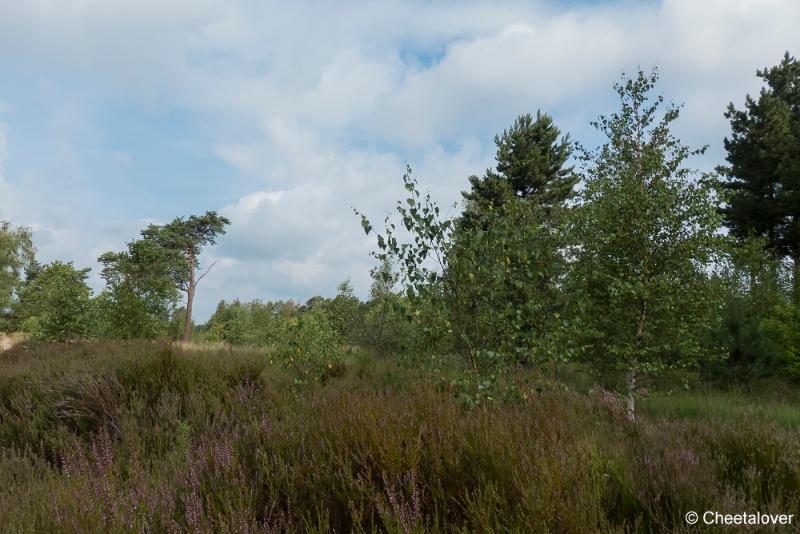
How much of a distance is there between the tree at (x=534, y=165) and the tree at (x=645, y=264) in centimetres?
1348

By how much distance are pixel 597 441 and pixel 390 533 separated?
2074mm

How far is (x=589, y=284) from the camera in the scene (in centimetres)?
1062

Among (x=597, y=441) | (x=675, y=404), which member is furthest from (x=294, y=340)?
(x=675, y=404)

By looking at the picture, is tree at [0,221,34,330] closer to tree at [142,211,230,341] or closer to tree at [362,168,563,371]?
tree at [142,211,230,341]

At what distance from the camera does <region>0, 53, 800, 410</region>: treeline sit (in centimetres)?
525

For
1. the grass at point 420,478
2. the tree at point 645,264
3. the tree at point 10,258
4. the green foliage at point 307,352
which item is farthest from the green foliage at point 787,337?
the tree at point 10,258

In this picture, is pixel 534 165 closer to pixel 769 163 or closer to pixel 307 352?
pixel 769 163

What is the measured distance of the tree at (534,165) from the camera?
24.2m

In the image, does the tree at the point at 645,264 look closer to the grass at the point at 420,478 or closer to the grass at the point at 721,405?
the grass at the point at 721,405

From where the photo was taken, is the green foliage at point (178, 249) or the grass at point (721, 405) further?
the green foliage at point (178, 249)

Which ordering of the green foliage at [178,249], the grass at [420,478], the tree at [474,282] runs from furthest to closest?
the green foliage at [178,249] < the tree at [474,282] < the grass at [420,478]

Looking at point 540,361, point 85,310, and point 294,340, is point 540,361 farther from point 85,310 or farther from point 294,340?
point 85,310

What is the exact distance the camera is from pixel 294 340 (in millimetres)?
8820

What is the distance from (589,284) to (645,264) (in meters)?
1.15
